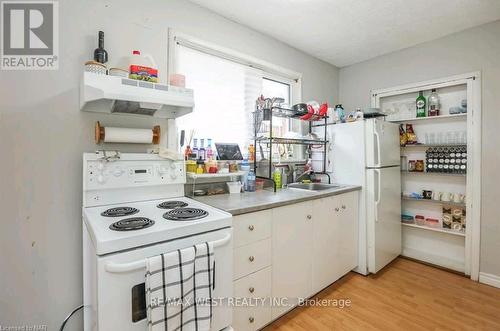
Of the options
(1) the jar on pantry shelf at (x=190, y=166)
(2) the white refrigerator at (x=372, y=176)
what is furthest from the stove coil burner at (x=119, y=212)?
(2) the white refrigerator at (x=372, y=176)

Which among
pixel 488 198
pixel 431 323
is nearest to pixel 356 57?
pixel 488 198

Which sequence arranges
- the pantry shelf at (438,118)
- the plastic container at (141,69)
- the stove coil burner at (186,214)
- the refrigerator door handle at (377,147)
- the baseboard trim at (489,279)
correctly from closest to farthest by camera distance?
the stove coil burner at (186,214)
the plastic container at (141,69)
the baseboard trim at (489,279)
the refrigerator door handle at (377,147)
the pantry shelf at (438,118)

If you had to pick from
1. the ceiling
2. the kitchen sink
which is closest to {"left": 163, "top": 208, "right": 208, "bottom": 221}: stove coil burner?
the kitchen sink

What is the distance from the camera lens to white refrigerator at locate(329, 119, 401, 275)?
235 cm

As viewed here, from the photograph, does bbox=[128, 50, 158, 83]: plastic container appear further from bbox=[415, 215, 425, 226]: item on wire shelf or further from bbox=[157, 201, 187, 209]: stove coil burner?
bbox=[415, 215, 425, 226]: item on wire shelf

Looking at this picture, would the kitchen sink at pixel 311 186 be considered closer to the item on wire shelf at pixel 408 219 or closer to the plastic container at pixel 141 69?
the item on wire shelf at pixel 408 219

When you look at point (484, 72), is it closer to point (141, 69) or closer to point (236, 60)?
point (236, 60)

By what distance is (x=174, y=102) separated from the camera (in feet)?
4.55

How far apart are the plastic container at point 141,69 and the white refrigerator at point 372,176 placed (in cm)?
195

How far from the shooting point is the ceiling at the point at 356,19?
6.32ft

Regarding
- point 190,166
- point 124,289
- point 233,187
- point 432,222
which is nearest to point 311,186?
point 233,187

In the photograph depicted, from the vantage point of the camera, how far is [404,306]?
6.22 feet

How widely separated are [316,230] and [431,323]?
1.00 m

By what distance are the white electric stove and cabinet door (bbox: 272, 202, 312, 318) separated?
0.51 meters
